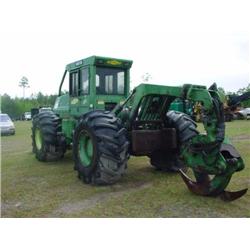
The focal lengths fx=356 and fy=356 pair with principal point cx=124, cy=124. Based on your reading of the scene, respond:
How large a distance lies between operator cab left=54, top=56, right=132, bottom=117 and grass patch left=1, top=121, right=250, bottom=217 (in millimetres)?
1694

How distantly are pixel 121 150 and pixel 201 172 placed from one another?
146cm

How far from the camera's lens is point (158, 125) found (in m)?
Result: 7.30

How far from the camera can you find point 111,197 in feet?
19.0

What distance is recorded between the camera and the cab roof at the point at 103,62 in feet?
27.0

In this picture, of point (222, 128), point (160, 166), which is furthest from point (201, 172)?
point (160, 166)

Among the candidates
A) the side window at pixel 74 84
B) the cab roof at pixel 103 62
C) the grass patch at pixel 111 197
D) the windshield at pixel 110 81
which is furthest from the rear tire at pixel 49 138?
the windshield at pixel 110 81

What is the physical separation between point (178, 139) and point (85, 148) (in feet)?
6.26

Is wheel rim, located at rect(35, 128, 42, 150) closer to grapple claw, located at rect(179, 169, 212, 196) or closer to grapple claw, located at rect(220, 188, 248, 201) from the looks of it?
grapple claw, located at rect(179, 169, 212, 196)

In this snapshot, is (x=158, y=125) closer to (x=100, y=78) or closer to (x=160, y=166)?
(x=160, y=166)

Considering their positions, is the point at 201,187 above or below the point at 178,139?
below

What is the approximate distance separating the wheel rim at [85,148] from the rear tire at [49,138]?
2362 millimetres

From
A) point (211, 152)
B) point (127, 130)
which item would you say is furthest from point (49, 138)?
point (211, 152)

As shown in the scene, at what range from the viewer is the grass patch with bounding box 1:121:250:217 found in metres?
5.01

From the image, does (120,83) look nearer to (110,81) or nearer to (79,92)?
(110,81)
